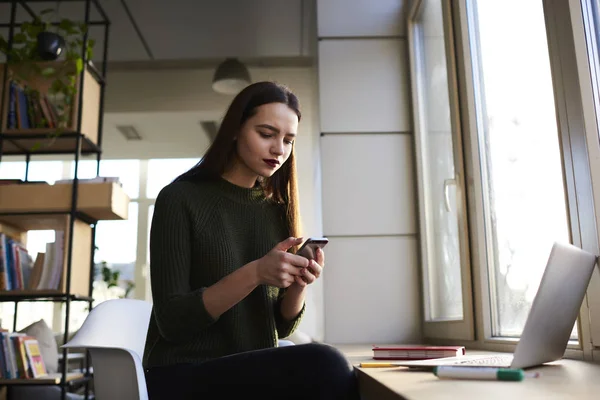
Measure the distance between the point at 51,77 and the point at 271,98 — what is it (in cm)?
233

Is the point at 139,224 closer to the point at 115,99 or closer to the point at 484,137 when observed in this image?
the point at 115,99

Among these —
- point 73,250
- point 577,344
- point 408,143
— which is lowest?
point 577,344

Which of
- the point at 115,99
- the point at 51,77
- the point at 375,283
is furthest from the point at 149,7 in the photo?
the point at 375,283

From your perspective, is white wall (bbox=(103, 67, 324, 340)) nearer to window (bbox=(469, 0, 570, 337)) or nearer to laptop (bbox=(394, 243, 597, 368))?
window (bbox=(469, 0, 570, 337))

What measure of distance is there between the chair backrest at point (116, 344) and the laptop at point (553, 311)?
1.77 ft

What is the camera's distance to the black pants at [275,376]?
103cm

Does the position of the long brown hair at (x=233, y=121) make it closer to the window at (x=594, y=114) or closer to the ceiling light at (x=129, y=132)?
the window at (x=594, y=114)

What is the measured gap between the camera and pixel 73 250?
10.3ft

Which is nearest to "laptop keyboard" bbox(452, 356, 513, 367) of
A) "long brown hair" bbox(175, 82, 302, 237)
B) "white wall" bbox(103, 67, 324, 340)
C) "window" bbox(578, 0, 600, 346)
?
"window" bbox(578, 0, 600, 346)

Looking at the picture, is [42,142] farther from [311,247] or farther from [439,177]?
[311,247]

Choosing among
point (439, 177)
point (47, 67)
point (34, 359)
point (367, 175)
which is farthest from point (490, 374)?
point (47, 67)

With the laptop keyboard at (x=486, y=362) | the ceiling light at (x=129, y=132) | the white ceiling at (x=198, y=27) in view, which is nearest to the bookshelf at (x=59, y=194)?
the white ceiling at (x=198, y=27)

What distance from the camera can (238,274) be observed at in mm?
1153

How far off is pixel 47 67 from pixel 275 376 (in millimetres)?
2875
